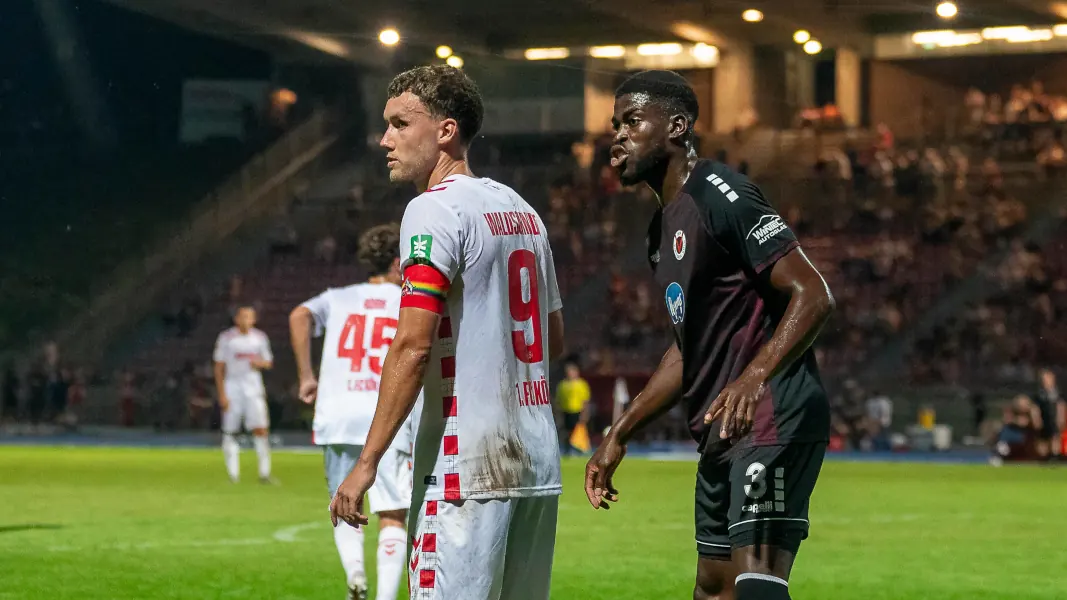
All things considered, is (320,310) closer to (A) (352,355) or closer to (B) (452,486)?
(A) (352,355)

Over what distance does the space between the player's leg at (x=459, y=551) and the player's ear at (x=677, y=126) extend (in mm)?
1687

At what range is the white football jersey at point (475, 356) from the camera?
179 inches

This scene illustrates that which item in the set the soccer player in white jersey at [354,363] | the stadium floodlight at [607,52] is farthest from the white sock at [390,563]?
the stadium floodlight at [607,52]

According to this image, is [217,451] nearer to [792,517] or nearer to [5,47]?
[5,47]

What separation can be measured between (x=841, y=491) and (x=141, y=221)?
31.0 metres

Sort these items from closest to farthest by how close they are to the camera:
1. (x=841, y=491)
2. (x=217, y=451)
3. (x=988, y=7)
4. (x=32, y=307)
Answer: (x=841, y=491)
(x=217, y=451)
(x=988, y=7)
(x=32, y=307)

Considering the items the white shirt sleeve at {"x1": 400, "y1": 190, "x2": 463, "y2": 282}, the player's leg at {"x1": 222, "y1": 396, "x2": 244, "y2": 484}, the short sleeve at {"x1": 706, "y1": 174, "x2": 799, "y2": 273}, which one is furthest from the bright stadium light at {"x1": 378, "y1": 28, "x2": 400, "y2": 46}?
the white shirt sleeve at {"x1": 400, "y1": 190, "x2": 463, "y2": 282}

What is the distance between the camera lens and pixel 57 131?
152 ft

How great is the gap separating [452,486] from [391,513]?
430cm

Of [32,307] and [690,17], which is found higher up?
[690,17]

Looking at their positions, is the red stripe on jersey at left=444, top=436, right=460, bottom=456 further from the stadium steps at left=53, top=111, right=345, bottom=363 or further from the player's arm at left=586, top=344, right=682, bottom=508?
the stadium steps at left=53, top=111, right=345, bottom=363

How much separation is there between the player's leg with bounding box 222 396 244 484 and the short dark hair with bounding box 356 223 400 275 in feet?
43.0

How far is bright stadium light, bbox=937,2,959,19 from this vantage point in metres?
39.9

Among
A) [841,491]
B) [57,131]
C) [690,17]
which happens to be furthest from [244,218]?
[841,491]
